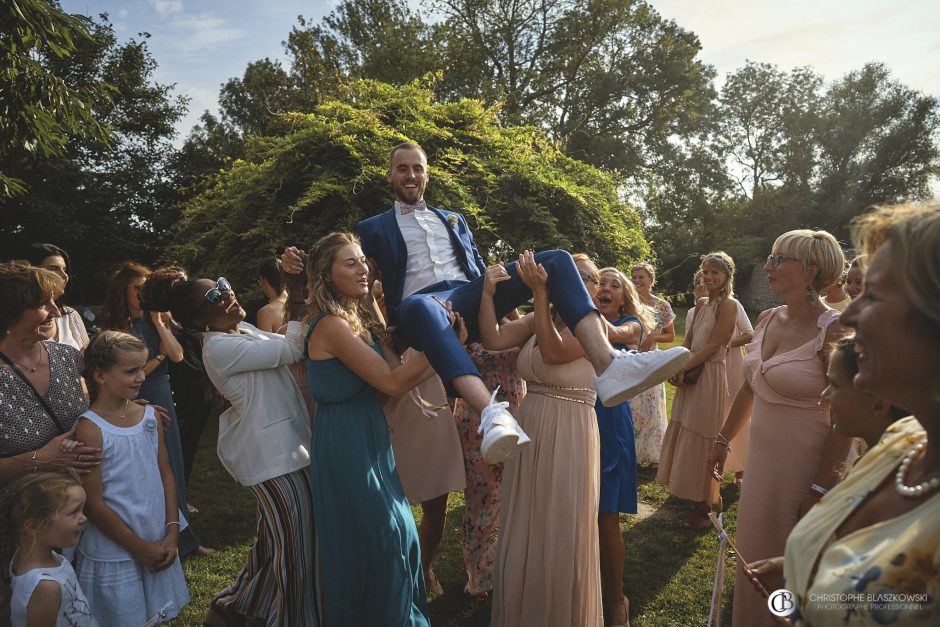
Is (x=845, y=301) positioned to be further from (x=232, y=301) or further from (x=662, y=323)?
(x=232, y=301)

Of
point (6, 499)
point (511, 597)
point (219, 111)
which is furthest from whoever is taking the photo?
point (219, 111)

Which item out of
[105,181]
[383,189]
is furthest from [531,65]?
[383,189]

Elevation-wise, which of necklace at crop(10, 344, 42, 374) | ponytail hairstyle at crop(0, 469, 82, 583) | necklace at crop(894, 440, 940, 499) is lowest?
ponytail hairstyle at crop(0, 469, 82, 583)

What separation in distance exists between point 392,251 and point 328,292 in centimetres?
110

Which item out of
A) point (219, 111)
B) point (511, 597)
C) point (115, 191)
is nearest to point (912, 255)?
point (511, 597)

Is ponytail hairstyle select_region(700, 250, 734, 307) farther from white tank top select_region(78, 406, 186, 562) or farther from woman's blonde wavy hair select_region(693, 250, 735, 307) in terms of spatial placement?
white tank top select_region(78, 406, 186, 562)

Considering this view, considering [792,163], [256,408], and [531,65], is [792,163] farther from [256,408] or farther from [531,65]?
[256,408]

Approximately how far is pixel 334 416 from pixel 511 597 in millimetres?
1436

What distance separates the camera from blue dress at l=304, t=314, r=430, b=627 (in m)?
3.03

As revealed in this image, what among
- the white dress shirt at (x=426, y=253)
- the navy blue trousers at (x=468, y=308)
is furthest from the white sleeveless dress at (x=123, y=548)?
the white dress shirt at (x=426, y=253)

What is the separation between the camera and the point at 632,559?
16.7ft

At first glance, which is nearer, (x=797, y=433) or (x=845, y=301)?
(x=797, y=433)

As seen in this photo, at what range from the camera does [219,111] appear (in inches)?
963

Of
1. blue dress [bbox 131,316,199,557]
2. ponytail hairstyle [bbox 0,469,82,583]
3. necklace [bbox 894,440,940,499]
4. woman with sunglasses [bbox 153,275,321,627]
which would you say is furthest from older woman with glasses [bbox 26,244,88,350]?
necklace [bbox 894,440,940,499]
